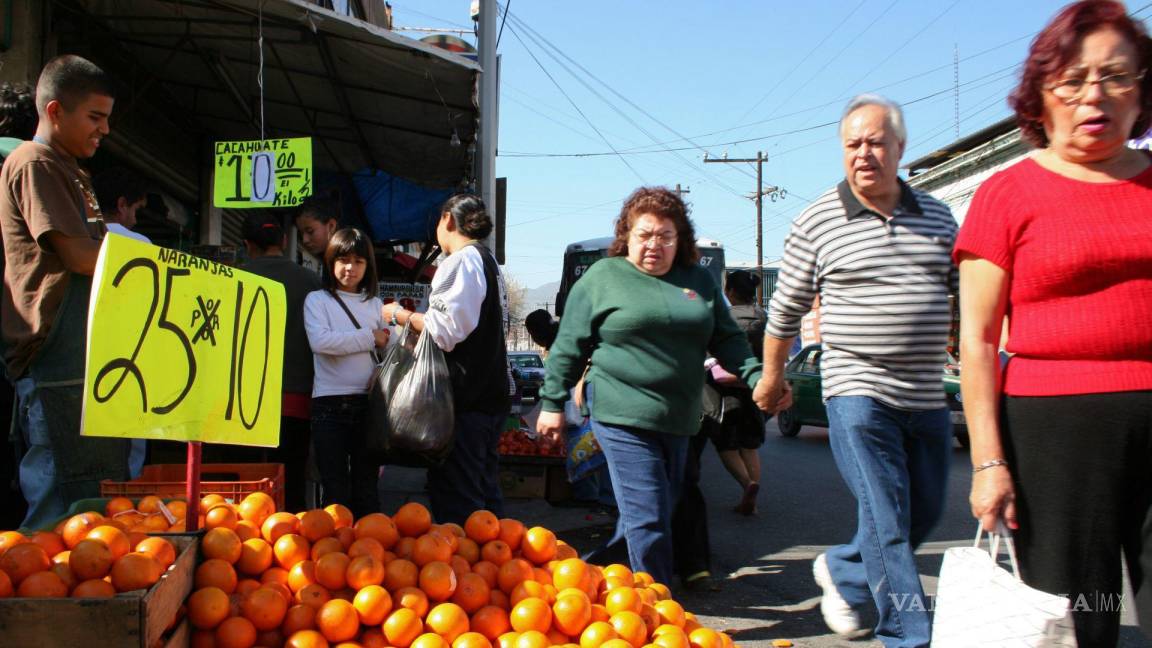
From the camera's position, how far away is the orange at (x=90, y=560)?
6.45 ft

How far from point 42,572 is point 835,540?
16.3ft

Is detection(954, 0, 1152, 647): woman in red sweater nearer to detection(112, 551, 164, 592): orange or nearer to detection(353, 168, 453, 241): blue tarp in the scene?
detection(112, 551, 164, 592): orange

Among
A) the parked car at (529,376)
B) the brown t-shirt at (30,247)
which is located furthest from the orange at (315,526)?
the parked car at (529,376)

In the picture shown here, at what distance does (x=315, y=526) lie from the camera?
2535 mm

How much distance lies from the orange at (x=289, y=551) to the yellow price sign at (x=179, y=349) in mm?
307

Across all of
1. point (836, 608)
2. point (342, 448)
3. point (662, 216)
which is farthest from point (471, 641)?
point (342, 448)

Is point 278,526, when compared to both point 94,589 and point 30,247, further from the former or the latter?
point 30,247

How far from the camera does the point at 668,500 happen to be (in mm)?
3375

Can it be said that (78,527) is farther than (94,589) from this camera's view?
Yes

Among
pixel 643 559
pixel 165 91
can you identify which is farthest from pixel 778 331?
pixel 165 91

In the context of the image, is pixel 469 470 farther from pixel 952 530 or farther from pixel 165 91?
pixel 165 91

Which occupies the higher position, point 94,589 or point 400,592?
point 94,589

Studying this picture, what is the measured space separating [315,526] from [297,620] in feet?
1.15

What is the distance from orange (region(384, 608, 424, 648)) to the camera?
2.24 m
